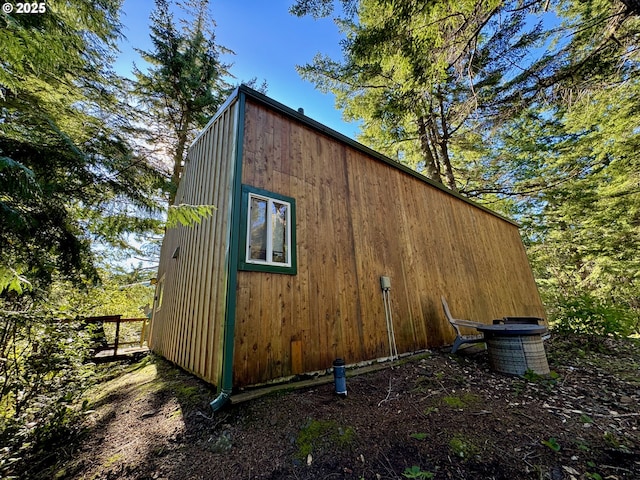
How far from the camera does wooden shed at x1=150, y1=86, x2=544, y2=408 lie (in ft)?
9.82

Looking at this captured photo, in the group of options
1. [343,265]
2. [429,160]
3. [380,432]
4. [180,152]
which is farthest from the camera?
[429,160]

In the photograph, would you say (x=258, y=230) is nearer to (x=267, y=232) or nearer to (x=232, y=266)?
(x=267, y=232)

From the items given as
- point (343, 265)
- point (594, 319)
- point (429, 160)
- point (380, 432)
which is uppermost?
point (429, 160)

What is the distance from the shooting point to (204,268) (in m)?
3.76

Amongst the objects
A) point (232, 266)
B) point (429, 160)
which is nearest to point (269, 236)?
point (232, 266)

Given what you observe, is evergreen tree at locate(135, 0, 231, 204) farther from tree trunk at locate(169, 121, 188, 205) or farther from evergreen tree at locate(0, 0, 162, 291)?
evergreen tree at locate(0, 0, 162, 291)

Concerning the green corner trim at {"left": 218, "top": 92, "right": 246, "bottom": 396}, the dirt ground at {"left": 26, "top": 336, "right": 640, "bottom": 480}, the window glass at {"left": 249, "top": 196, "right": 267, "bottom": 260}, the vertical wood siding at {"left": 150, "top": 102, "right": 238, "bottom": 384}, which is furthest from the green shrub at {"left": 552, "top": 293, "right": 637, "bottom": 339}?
the vertical wood siding at {"left": 150, "top": 102, "right": 238, "bottom": 384}

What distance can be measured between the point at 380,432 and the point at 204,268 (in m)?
3.05

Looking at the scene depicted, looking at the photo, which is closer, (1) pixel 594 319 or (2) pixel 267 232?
(2) pixel 267 232

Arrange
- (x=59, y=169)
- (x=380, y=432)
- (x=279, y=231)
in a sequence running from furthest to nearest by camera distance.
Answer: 1. (x=279, y=231)
2. (x=59, y=169)
3. (x=380, y=432)

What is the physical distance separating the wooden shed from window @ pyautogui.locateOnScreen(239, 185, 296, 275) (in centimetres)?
1

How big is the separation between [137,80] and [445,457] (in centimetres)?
1266

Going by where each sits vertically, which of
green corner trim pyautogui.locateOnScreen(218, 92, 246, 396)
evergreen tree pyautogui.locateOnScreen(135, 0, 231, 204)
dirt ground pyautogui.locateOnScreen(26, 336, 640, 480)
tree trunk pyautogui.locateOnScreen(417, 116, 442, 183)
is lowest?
dirt ground pyautogui.locateOnScreen(26, 336, 640, 480)

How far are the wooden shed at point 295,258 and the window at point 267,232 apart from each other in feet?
0.05
